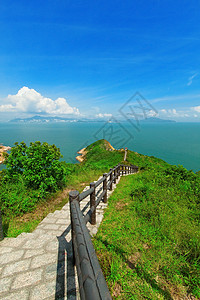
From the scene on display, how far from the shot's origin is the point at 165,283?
228 cm

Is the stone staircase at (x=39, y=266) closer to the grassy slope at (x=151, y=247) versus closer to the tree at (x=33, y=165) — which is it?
the grassy slope at (x=151, y=247)

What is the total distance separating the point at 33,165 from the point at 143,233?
14.7 feet

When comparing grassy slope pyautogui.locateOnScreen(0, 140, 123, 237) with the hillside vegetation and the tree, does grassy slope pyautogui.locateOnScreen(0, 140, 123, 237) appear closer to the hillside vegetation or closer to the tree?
the hillside vegetation

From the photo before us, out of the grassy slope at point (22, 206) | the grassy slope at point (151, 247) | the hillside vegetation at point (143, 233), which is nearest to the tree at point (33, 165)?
the hillside vegetation at point (143, 233)

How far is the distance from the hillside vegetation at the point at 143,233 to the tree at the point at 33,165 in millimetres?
214

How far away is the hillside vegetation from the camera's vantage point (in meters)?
Answer: 2.25

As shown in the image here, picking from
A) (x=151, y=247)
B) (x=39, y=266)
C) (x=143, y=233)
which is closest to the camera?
(x=39, y=266)

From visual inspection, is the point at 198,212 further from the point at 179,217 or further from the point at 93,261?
the point at 93,261

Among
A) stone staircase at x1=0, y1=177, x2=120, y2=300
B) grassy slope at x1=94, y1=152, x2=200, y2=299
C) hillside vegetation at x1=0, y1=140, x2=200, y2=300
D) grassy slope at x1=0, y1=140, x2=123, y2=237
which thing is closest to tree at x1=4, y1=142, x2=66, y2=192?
hillside vegetation at x1=0, y1=140, x2=200, y2=300

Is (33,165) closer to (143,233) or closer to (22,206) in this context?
(22,206)

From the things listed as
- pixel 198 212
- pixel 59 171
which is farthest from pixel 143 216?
pixel 59 171

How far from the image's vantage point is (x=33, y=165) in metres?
5.55

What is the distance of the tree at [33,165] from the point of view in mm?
5508

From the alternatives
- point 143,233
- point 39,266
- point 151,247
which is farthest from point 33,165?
point 151,247
